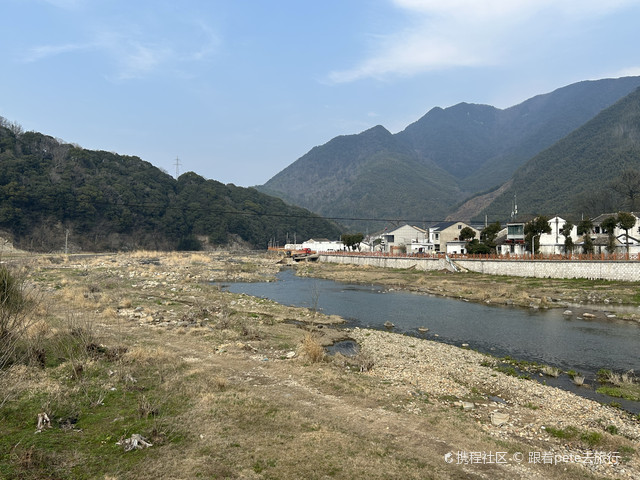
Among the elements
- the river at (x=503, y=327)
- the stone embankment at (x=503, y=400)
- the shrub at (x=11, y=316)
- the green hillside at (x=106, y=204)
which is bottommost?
the river at (x=503, y=327)

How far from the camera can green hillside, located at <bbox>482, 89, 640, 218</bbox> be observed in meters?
94.4

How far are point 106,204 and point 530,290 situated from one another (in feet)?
362

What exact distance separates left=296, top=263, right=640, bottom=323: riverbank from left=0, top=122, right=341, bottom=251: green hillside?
7045 centimetres

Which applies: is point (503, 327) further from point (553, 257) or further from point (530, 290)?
point (553, 257)

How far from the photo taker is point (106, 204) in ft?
359

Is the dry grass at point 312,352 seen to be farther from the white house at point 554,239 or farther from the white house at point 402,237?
the white house at point 402,237

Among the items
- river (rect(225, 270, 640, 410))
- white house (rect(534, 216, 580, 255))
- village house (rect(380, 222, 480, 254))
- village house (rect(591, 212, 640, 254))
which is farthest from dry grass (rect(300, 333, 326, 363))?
village house (rect(380, 222, 480, 254))

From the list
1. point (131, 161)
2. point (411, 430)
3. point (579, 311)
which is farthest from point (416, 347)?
point (131, 161)

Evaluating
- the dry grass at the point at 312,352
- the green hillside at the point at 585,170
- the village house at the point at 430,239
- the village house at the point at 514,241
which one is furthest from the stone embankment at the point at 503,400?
the green hillside at the point at 585,170

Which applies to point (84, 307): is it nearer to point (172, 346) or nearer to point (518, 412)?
point (172, 346)

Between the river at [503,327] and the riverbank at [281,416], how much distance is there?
14.3 ft

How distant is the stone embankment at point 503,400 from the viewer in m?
9.81

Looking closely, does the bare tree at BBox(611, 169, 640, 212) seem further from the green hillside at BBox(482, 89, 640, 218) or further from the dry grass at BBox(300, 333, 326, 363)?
the dry grass at BBox(300, 333, 326, 363)

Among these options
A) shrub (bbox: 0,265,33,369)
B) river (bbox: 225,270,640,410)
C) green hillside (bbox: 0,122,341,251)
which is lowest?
river (bbox: 225,270,640,410)
